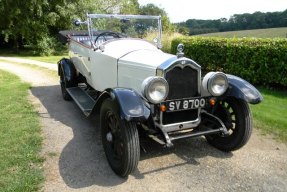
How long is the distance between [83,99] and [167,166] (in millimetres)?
2583

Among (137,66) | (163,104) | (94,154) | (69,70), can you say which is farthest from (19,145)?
(69,70)

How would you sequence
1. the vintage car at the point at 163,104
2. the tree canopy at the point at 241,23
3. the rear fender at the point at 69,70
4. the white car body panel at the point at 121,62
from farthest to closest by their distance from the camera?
the tree canopy at the point at 241,23 < the rear fender at the point at 69,70 < the white car body panel at the point at 121,62 < the vintage car at the point at 163,104

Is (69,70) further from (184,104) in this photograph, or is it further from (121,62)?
(184,104)

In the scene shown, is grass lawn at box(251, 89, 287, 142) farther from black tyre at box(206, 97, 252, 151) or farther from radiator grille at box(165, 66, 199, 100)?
radiator grille at box(165, 66, 199, 100)

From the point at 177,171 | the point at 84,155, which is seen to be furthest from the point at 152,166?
the point at 84,155

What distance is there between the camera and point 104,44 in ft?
18.2

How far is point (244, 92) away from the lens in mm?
4113

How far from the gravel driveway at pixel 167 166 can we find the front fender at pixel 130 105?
32.0 inches

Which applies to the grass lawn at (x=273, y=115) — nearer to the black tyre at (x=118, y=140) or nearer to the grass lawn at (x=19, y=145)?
the black tyre at (x=118, y=140)

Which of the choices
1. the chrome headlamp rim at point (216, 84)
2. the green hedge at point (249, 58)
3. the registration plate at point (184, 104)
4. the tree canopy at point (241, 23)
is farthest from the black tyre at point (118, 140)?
the tree canopy at point (241, 23)

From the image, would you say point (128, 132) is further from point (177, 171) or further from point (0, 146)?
point (0, 146)

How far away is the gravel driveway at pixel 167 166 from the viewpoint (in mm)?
3611

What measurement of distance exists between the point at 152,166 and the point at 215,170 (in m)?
0.79

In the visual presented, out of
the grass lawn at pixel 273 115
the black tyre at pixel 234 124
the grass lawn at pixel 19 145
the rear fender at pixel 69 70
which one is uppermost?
the rear fender at pixel 69 70
